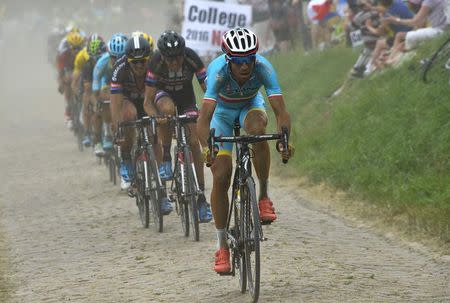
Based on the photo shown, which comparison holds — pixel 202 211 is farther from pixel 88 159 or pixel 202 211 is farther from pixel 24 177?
pixel 88 159

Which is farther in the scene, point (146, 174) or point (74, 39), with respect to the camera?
point (74, 39)

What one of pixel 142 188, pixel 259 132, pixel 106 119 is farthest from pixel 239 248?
pixel 106 119

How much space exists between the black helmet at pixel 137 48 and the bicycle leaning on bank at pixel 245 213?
4367mm

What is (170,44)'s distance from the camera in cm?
1215

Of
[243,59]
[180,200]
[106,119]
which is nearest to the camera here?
[243,59]

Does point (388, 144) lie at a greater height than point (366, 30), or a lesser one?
lesser

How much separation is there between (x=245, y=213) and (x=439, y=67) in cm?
775

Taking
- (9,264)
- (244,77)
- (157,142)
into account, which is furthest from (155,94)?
(244,77)

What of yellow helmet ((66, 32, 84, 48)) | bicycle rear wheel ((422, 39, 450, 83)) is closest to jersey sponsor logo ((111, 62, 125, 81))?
bicycle rear wheel ((422, 39, 450, 83))

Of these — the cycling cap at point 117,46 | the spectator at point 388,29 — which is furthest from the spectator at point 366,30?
the cycling cap at point 117,46

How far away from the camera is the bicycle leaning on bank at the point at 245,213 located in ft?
28.4

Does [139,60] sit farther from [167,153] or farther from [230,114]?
[230,114]

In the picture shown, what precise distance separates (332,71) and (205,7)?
201 inches

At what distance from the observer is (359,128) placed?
53.5 feet
